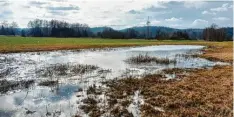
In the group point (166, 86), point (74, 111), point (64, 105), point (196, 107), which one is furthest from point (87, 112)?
point (166, 86)

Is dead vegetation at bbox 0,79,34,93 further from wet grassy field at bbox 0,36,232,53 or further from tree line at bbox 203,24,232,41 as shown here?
tree line at bbox 203,24,232,41

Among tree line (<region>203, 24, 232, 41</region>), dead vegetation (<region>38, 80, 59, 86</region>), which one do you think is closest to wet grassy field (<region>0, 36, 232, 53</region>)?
dead vegetation (<region>38, 80, 59, 86</region>)

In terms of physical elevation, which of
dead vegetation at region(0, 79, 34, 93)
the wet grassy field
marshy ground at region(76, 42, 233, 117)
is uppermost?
the wet grassy field

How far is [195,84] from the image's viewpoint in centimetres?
1928

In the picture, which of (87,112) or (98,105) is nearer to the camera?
(87,112)

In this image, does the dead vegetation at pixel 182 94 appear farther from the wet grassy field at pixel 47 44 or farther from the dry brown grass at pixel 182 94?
the wet grassy field at pixel 47 44

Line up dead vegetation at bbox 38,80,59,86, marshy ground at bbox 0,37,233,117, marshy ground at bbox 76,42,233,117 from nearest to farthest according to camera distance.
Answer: marshy ground at bbox 76,42,233,117 < marshy ground at bbox 0,37,233,117 < dead vegetation at bbox 38,80,59,86

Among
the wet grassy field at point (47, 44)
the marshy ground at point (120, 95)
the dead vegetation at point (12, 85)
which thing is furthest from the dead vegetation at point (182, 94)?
the wet grassy field at point (47, 44)

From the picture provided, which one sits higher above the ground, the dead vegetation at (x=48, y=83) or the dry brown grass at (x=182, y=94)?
the dead vegetation at (x=48, y=83)

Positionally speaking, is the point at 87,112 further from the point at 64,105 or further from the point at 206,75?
the point at 206,75

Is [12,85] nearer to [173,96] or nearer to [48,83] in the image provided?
[48,83]

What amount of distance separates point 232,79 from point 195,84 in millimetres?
3482

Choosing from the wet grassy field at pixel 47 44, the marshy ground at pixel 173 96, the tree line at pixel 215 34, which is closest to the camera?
the marshy ground at pixel 173 96

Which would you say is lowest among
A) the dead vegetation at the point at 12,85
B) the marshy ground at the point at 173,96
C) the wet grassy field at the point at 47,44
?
the marshy ground at the point at 173,96
